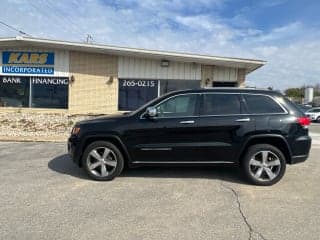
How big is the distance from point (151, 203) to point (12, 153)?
5.32 m

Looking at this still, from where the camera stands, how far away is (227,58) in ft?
45.3

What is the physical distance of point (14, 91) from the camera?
51.3 ft

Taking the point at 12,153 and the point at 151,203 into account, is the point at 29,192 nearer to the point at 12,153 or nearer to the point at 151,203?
the point at 151,203

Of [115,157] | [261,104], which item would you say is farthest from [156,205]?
[261,104]

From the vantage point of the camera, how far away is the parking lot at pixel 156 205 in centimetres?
411

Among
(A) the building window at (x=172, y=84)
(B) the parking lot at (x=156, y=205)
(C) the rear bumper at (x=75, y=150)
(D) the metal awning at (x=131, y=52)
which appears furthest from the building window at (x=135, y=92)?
(C) the rear bumper at (x=75, y=150)

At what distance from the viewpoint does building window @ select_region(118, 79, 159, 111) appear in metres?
15.3

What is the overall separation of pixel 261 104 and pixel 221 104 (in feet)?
2.51

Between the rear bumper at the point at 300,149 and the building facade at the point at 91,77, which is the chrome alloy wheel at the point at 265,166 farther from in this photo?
the building facade at the point at 91,77

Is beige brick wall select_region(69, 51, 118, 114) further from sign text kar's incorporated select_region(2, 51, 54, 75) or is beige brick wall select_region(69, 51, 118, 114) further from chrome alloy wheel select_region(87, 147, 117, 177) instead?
chrome alloy wheel select_region(87, 147, 117, 177)

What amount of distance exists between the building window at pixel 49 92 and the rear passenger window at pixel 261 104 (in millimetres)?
11101

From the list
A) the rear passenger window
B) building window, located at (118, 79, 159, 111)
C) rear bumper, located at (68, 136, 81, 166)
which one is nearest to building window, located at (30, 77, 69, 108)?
building window, located at (118, 79, 159, 111)

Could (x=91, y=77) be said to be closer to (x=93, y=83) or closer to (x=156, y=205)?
(x=93, y=83)

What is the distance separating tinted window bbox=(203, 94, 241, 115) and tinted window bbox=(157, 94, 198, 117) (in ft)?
0.81
